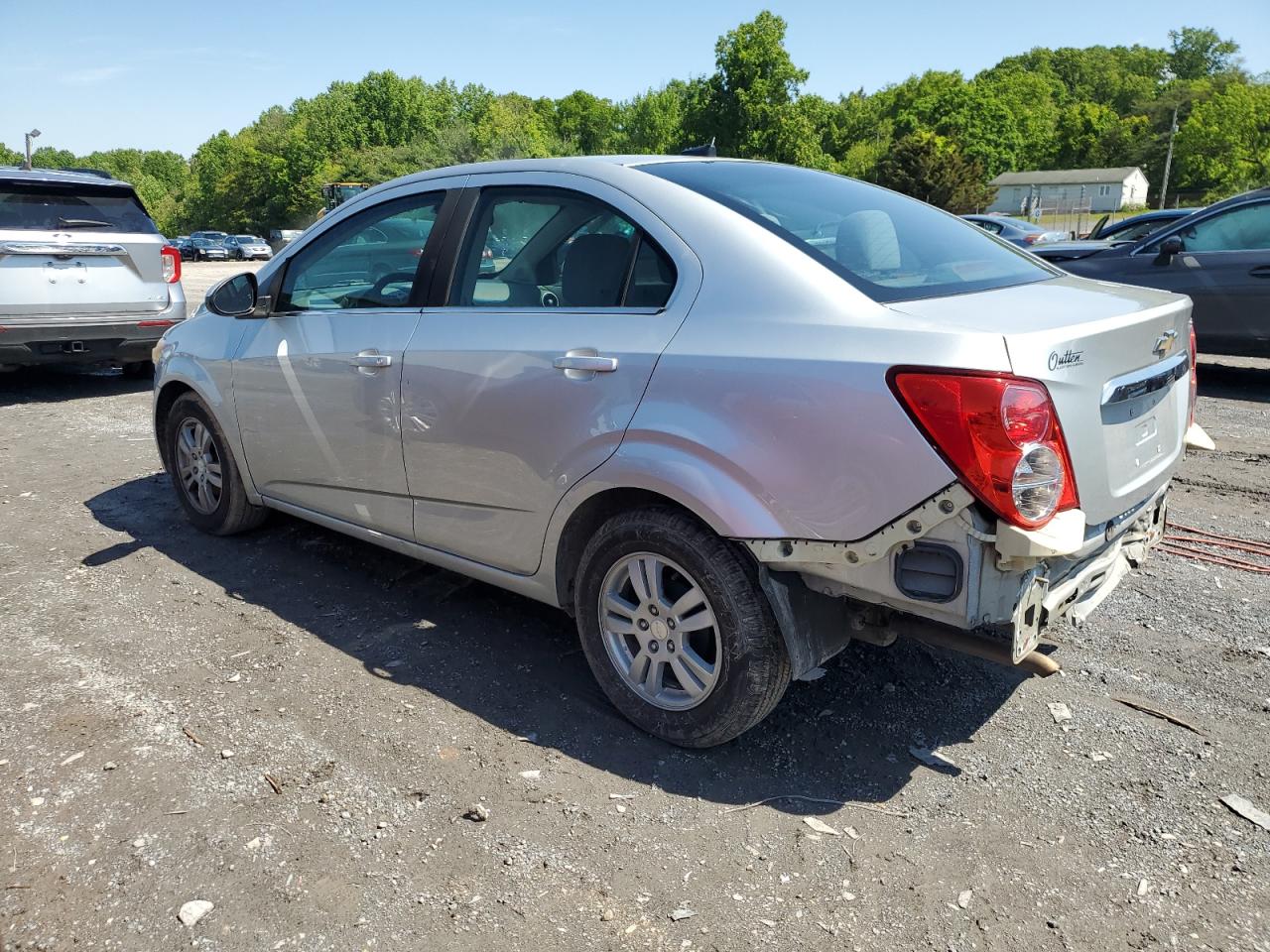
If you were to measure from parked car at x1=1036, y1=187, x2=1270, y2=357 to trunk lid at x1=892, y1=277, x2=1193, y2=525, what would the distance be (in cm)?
628

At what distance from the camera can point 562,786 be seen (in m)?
2.91

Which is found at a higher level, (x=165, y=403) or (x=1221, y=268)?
(x=1221, y=268)

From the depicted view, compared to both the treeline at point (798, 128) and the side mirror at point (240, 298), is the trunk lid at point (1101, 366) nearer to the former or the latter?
the side mirror at point (240, 298)

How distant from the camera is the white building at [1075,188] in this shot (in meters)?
103

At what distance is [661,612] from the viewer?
3.01 meters

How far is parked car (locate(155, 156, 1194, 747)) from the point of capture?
2.44 metres

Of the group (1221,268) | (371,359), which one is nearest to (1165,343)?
(371,359)

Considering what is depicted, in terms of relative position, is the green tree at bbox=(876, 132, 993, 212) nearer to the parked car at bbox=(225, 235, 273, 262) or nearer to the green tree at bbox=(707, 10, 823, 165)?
the green tree at bbox=(707, 10, 823, 165)

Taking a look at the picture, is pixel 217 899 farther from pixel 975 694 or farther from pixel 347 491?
pixel 975 694

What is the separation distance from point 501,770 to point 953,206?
237 ft

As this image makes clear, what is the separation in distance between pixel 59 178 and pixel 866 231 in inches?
320

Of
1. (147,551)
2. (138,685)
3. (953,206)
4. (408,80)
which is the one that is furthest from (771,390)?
(408,80)

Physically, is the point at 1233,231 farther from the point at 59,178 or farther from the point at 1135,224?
the point at 59,178

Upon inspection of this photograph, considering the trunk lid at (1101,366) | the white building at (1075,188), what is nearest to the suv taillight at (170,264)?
the trunk lid at (1101,366)
